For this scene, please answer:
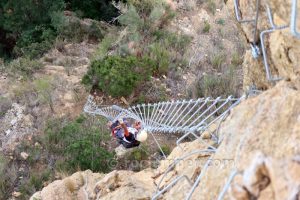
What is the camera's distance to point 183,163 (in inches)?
104

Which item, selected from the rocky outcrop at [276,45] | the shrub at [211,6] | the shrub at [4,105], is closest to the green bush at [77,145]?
the shrub at [4,105]

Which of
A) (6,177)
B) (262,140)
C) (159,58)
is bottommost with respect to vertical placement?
(6,177)

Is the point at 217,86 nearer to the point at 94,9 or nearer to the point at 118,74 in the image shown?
the point at 118,74

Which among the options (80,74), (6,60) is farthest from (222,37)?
(6,60)

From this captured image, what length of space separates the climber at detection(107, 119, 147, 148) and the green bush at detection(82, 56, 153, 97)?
0.97m

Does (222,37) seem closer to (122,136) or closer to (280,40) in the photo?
(122,136)

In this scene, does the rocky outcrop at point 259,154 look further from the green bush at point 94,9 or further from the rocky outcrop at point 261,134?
the green bush at point 94,9

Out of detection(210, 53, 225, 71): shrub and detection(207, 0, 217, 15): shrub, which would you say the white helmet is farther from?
detection(207, 0, 217, 15): shrub

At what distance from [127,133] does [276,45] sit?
8.78 ft

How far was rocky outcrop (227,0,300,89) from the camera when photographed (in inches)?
68.6

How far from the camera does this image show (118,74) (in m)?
5.55

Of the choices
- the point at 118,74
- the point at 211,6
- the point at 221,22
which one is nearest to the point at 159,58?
the point at 118,74

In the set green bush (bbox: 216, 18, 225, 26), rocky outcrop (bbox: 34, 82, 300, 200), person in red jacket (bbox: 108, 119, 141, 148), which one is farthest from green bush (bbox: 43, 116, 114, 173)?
green bush (bbox: 216, 18, 225, 26)

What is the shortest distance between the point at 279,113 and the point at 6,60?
22.5 ft
